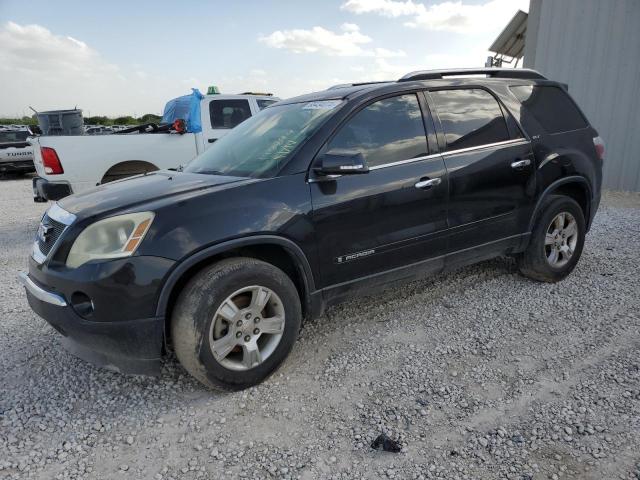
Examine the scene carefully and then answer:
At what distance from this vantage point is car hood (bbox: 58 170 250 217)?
9.29ft

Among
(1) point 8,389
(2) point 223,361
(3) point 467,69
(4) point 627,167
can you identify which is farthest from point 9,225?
(4) point 627,167

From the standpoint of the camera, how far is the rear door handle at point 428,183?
3.43m

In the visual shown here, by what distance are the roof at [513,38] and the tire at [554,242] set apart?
10.2 meters

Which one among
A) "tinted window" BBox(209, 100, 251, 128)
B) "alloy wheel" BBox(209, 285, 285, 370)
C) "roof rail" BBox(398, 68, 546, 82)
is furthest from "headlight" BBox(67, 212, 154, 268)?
"tinted window" BBox(209, 100, 251, 128)

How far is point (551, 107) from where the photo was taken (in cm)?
443

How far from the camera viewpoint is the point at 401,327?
3.73 metres

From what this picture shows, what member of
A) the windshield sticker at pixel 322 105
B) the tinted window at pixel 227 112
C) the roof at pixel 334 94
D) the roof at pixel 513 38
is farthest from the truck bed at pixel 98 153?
the roof at pixel 513 38

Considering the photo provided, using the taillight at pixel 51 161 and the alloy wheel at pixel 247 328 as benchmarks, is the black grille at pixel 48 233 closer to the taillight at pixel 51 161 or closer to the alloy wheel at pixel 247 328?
the alloy wheel at pixel 247 328

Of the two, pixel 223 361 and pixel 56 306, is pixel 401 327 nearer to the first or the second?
pixel 223 361

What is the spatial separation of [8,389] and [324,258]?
2.18 m

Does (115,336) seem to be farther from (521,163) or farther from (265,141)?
(521,163)

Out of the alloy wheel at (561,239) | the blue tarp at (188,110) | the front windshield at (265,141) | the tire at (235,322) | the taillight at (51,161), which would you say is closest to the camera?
the tire at (235,322)

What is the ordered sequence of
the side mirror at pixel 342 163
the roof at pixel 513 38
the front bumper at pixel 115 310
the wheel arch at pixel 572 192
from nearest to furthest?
1. the front bumper at pixel 115 310
2. the side mirror at pixel 342 163
3. the wheel arch at pixel 572 192
4. the roof at pixel 513 38

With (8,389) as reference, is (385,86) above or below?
above
